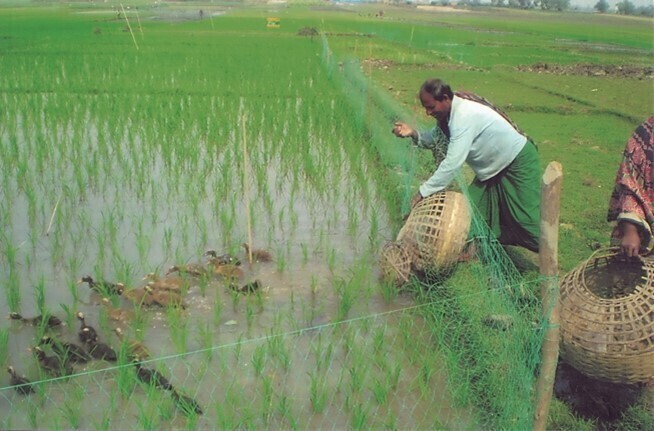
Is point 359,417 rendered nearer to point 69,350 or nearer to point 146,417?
point 146,417

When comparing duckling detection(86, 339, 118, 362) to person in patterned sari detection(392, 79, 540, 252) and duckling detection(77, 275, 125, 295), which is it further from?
person in patterned sari detection(392, 79, 540, 252)

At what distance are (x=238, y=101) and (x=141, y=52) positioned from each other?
22.5 feet

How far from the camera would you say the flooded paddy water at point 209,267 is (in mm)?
2865

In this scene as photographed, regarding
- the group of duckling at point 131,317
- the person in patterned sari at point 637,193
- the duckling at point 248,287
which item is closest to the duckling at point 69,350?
the group of duckling at point 131,317

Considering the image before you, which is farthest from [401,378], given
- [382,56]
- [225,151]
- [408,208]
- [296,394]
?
[382,56]

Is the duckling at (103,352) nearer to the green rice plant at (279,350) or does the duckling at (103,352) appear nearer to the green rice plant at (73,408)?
the green rice plant at (73,408)

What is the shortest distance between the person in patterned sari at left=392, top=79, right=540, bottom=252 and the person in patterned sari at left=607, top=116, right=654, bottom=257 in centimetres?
91

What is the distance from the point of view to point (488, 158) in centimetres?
405

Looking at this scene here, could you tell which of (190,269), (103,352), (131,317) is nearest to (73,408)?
(103,352)

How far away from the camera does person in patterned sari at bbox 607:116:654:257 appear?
2863 millimetres

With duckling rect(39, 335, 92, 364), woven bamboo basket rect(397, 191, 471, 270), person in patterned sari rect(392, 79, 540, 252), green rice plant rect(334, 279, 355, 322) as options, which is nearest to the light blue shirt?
person in patterned sari rect(392, 79, 540, 252)

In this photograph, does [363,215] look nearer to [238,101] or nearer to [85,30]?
[238,101]

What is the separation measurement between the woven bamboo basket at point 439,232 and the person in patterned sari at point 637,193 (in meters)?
0.93

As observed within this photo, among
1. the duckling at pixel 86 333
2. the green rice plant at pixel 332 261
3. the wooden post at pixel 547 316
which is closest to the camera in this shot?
the wooden post at pixel 547 316
